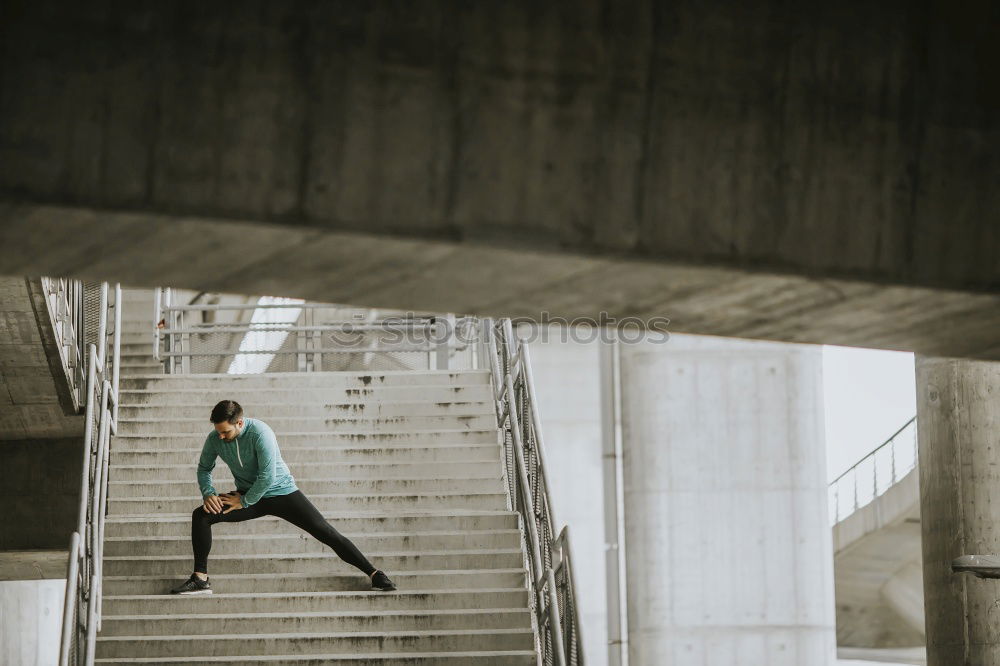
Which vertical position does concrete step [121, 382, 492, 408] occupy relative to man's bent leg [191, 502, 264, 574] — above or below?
above

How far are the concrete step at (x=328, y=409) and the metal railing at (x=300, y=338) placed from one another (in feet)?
2.27

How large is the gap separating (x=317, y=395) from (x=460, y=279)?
777 cm

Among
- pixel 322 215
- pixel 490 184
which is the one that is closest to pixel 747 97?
pixel 490 184

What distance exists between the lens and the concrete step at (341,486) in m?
11.0

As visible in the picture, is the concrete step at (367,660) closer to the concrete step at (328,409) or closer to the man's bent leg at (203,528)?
the man's bent leg at (203,528)

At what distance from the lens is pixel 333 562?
1008 centimetres

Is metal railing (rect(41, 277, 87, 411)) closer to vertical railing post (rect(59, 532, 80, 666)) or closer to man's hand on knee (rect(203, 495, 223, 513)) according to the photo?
man's hand on knee (rect(203, 495, 223, 513))

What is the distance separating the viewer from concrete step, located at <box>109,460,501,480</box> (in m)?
11.2

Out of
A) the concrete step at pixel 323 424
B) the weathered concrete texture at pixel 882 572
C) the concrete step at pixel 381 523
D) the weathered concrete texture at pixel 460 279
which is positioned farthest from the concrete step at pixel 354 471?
the weathered concrete texture at pixel 882 572

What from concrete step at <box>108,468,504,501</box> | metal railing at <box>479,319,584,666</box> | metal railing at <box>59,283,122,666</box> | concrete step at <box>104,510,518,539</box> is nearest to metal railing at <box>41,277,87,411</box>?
metal railing at <box>59,283,122,666</box>

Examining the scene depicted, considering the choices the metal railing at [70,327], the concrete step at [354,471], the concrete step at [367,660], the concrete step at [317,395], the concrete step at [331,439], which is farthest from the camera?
the concrete step at [317,395]

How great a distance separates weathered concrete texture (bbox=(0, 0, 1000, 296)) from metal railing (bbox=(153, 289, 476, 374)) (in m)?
8.25

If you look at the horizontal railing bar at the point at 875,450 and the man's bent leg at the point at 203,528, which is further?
the horizontal railing bar at the point at 875,450

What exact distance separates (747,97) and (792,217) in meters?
0.46
